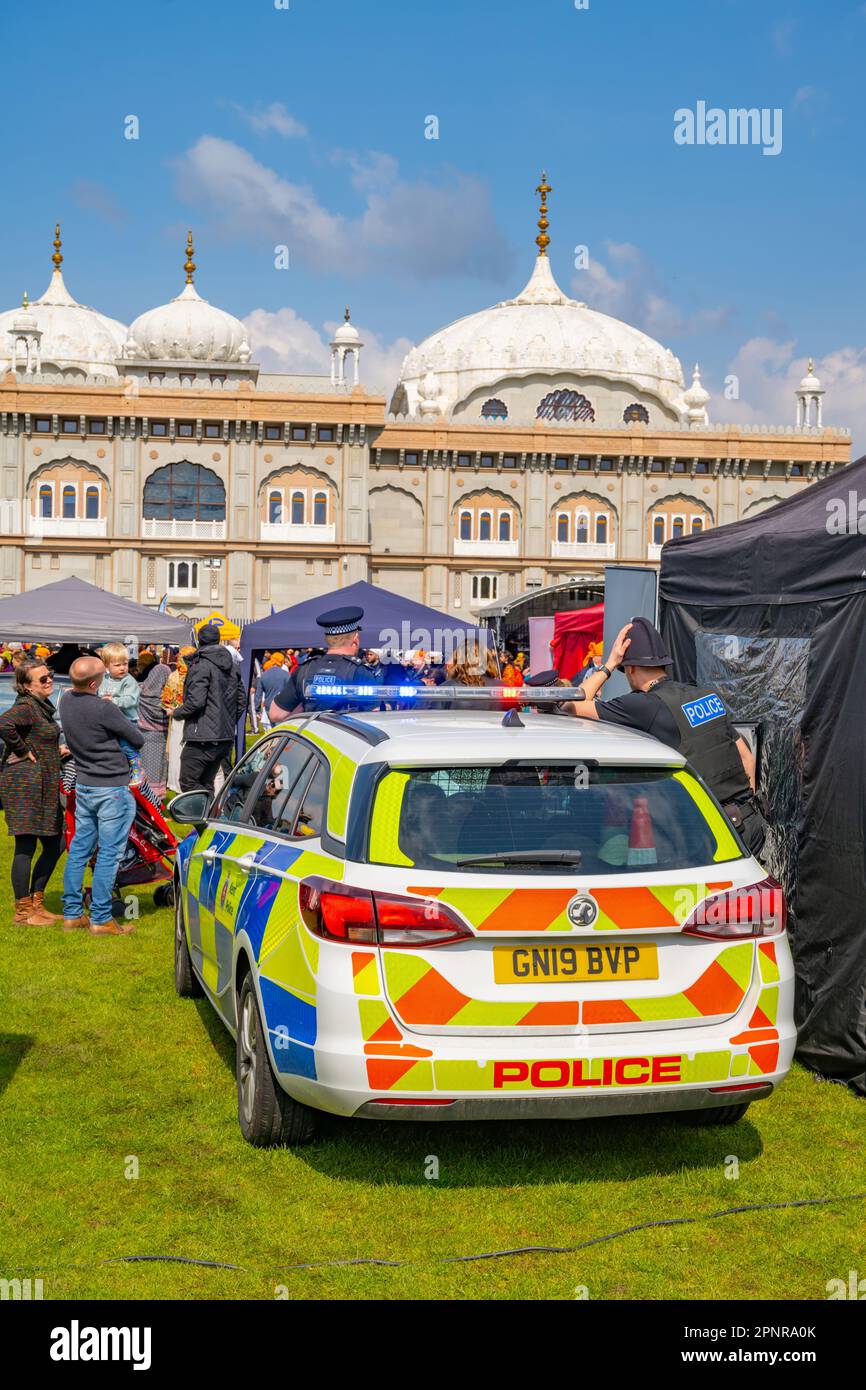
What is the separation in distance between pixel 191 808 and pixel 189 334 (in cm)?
5865

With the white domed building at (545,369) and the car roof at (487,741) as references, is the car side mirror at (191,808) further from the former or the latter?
the white domed building at (545,369)

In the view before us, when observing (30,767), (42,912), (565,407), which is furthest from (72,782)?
(565,407)

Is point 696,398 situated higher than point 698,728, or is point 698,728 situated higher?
point 696,398

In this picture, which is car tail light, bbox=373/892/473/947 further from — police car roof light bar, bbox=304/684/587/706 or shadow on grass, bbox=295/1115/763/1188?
police car roof light bar, bbox=304/684/587/706

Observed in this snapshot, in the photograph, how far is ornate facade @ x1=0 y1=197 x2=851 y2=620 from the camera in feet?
177

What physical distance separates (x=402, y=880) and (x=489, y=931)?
0.32 m

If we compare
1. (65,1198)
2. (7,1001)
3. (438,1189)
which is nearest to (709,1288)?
(438,1189)

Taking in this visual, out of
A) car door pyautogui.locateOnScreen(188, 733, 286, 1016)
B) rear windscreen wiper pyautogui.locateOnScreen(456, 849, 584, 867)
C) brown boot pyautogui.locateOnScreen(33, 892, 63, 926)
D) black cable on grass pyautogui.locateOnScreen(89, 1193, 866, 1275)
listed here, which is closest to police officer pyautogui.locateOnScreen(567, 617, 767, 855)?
car door pyautogui.locateOnScreen(188, 733, 286, 1016)

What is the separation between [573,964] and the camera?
166 inches

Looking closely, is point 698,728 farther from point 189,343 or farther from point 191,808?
point 189,343

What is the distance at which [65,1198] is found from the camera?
14.8 ft

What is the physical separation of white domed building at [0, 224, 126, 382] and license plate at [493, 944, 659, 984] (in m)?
68.5

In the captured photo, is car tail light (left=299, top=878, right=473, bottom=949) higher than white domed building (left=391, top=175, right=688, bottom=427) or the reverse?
the reverse

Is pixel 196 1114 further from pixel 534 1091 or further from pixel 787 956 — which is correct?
pixel 787 956
